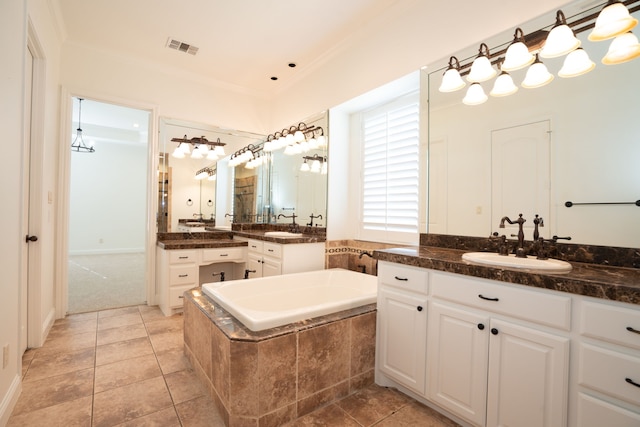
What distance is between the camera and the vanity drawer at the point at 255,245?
11.2ft

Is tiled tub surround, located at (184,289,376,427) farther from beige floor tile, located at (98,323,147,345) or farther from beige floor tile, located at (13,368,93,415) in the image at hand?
beige floor tile, located at (98,323,147,345)

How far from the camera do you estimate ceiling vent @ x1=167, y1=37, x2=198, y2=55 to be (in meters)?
3.12

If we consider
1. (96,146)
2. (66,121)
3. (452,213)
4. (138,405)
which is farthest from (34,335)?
(96,146)

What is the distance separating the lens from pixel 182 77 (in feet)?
12.3

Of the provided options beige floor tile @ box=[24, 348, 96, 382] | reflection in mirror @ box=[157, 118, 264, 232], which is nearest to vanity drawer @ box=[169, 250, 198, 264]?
reflection in mirror @ box=[157, 118, 264, 232]

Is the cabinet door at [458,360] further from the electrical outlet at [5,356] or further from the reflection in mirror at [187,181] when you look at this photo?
the reflection in mirror at [187,181]

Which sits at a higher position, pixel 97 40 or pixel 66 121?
pixel 97 40

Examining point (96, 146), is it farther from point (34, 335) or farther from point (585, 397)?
point (585, 397)

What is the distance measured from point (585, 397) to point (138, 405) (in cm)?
224

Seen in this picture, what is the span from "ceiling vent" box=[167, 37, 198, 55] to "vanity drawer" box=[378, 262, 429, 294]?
10.1 feet

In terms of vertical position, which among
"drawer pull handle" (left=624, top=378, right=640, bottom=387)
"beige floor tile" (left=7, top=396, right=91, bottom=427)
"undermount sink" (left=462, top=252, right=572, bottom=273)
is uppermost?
"undermount sink" (left=462, top=252, right=572, bottom=273)

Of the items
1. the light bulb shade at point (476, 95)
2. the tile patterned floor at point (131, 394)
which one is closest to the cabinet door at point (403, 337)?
the tile patterned floor at point (131, 394)

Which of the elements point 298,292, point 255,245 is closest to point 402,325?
point 298,292

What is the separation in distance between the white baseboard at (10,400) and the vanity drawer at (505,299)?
7.69ft
